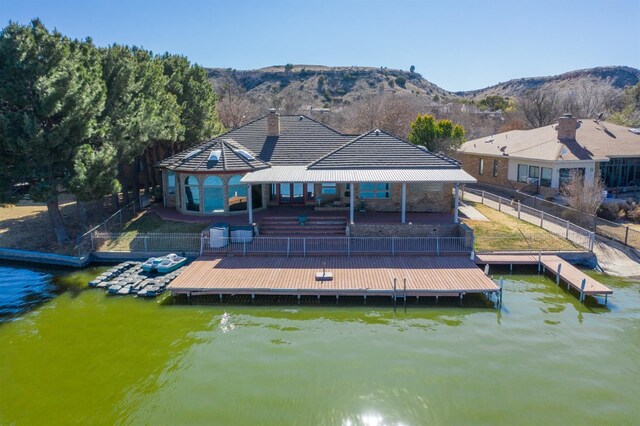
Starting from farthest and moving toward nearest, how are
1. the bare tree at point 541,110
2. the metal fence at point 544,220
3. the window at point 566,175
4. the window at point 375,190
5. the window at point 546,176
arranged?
the bare tree at point 541,110 < the window at point 546,176 < the window at point 566,175 < the window at point 375,190 < the metal fence at point 544,220

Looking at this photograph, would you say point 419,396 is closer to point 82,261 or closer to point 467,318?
point 467,318

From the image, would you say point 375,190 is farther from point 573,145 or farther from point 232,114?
point 232,114

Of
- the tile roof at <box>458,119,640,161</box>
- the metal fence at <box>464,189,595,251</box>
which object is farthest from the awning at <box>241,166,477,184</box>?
the tile roof at <box>458,119,640,161</box>

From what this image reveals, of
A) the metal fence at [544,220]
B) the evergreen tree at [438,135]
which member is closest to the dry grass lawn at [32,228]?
the metal fence at [544,220]

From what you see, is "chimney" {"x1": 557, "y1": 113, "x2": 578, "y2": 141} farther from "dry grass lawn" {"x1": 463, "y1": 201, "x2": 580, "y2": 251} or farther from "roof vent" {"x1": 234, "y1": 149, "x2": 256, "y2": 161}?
"roof vent" {"x1": 234, "y1": 149, "x2": 256, "y2": 161}

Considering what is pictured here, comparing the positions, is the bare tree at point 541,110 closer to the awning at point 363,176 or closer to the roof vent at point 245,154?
the awning at point 363,176

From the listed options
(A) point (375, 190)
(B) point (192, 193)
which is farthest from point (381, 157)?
(B) point (192, 193)
